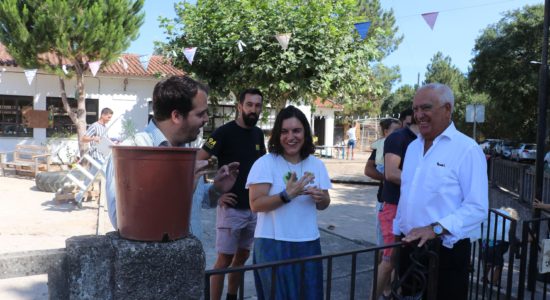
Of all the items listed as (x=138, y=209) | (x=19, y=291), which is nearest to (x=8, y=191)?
(x=19, y=291)

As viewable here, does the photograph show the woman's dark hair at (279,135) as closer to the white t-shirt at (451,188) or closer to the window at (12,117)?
the white t-shirt at (451,188)

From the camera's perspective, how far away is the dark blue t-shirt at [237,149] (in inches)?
148

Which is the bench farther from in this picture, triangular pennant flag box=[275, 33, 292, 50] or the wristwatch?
the wristwatch

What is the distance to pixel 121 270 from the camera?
4.87ft

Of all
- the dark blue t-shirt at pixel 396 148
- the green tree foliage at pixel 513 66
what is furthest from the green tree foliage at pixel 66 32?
the green tree foliage at pixel 513 66

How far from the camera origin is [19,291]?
13.4 ft

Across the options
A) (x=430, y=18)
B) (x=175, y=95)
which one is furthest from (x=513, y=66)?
(x=175, y=95)

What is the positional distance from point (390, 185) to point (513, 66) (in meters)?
26.9

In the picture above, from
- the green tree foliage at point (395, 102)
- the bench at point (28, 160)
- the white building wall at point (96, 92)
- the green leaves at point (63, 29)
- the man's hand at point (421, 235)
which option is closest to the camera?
the man's hand at point (421, 235)

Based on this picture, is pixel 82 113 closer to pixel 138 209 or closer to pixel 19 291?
pixel 19 291

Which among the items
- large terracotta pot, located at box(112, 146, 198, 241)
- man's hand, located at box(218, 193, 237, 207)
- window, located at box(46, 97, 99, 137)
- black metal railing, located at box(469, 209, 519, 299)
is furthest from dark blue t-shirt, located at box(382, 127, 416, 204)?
window, located at box(46, 97, 99, 137)

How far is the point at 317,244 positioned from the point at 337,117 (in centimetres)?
3259

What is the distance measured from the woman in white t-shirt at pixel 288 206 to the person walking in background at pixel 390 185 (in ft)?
2.96

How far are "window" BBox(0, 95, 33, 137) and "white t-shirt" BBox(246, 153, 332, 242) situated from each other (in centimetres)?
1631
